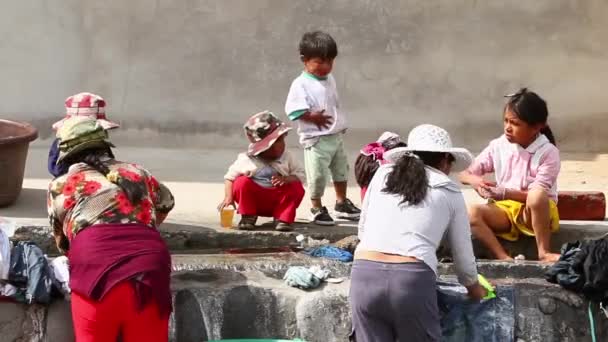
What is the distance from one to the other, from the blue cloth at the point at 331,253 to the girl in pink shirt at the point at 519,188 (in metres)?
0.83

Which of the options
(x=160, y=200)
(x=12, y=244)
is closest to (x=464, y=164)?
(x=160, y=200)

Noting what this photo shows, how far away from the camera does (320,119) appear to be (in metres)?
7.81

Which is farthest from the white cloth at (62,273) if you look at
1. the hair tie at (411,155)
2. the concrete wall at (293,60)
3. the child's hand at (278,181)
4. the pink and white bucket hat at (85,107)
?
the concrete wall at (293,60)

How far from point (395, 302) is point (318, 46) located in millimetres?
3215

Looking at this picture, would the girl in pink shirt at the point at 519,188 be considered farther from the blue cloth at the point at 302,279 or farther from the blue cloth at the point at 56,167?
the blue cloth at the point at 56,167

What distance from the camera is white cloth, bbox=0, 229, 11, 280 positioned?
5254mm

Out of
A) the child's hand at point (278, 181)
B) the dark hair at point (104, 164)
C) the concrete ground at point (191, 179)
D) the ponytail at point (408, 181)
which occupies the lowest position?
the concrete ground at point (191, 179)

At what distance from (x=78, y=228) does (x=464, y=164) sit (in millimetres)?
1735

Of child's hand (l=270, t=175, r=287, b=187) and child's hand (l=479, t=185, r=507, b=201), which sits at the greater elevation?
child's hand (l=479, t=185, r=507, b=201)

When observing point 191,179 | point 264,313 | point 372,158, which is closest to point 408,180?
point 264,313

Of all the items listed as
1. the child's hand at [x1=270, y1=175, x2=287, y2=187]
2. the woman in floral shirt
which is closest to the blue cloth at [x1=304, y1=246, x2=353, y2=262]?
the child's hand at [x1=270, y1=175, x2=287, y2=187]

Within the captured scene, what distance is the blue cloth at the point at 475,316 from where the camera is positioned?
5473mm

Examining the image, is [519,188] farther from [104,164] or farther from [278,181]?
[104,164]

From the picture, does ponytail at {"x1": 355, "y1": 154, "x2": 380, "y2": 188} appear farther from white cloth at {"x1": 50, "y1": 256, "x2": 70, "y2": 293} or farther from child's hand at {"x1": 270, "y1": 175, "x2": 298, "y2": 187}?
white cloth at {"x1": 50, "y1": 256, "x2": 70, "y2": 293}
